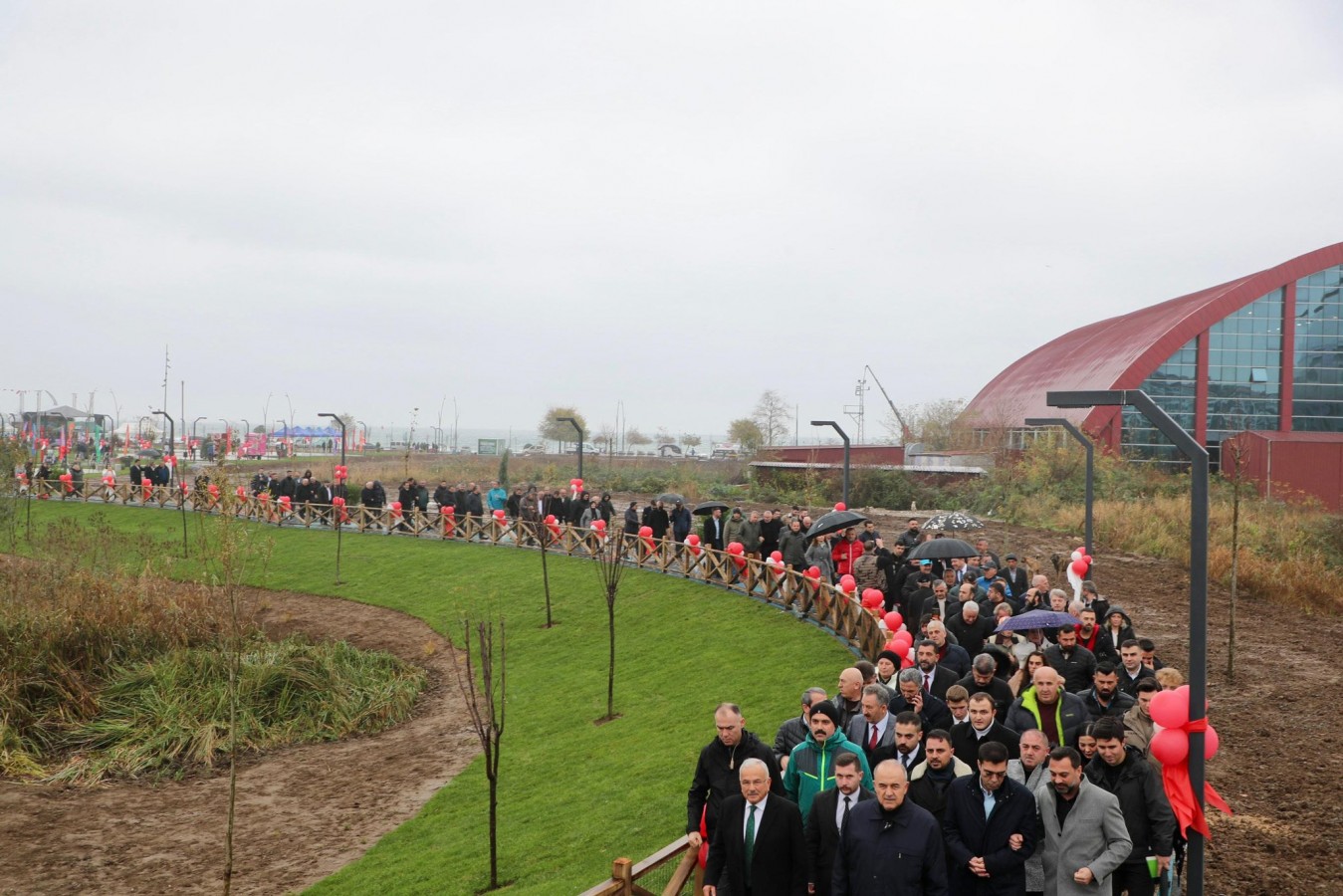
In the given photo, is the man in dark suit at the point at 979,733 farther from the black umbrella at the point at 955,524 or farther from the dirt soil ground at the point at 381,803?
the black umbrella at the point at 955,524

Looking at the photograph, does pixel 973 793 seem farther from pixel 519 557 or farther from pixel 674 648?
pixel 519 557

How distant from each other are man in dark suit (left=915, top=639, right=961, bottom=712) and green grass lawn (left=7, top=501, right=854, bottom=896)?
9.65 feet

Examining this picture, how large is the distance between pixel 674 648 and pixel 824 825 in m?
Result: 12.2

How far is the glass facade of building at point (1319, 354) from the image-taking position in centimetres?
3988

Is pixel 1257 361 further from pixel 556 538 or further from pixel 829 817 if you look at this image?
pixel 829 817

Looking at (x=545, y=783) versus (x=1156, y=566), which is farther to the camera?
(x=1156, y=566)

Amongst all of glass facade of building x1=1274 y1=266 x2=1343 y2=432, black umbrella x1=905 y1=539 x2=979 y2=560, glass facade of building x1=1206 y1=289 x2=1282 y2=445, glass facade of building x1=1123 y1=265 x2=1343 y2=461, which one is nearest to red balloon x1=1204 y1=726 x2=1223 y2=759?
black umbrella x1=905 y1=539 x2=979 y2=560

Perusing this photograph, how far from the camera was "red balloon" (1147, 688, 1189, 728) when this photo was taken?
6.06m

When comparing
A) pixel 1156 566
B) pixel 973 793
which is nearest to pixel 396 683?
pixel 973 793

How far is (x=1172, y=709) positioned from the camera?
6070 millimetres

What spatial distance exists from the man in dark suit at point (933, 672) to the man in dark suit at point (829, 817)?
8.45ft

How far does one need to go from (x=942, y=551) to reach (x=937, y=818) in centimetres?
876

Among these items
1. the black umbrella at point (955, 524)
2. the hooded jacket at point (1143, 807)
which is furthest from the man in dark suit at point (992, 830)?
the black umbrella at point (955, 524)

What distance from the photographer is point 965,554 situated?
14.2 meters
